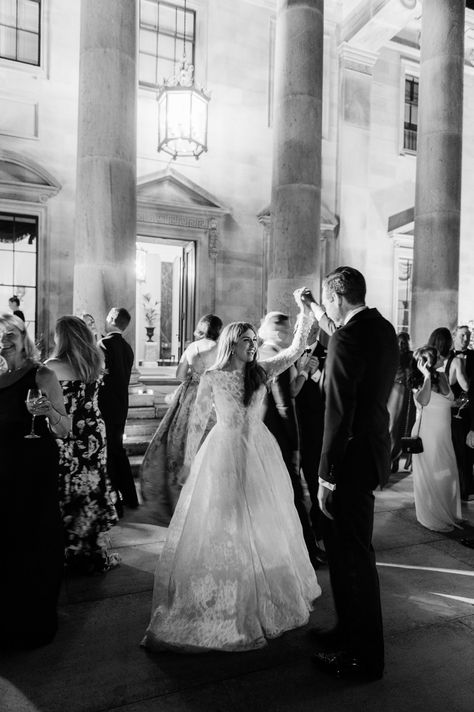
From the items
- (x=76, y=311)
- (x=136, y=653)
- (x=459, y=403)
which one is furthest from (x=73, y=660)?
(x=76, y=311)

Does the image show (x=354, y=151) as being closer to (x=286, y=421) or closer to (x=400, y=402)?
(x=400, y=402)

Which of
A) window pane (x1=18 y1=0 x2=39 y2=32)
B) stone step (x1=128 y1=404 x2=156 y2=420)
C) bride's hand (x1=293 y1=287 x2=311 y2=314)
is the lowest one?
stone step (x1=128 y1=404 x2=156 y2=420)

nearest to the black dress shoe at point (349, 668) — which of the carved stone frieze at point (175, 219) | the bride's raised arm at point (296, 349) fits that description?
the bride's raised arm at point (296, 349)

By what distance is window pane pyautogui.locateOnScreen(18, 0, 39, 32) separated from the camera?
1093cm

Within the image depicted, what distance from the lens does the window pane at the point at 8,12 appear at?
1084cm

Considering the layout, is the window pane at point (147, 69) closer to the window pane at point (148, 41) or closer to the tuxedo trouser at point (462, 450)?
the window pane at point (148, 41)

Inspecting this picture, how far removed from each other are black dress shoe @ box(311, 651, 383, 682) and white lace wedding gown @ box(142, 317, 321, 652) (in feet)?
1.25

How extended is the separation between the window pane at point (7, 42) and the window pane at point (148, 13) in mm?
→ 2957

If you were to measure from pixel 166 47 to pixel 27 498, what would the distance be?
1216cm

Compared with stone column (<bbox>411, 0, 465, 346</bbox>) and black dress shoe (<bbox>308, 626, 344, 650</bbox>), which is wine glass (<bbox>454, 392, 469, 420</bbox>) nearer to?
black dress shoe (<bbox>308, 626, 344, 650</bbox>)

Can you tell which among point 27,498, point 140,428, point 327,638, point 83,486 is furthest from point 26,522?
A: point 140,428

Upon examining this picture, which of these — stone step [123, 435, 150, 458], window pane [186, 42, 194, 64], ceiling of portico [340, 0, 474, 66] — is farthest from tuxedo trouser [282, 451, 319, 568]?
ceiling of portico [340, 0, 474, 66]

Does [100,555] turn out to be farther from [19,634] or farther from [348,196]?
[348,196]

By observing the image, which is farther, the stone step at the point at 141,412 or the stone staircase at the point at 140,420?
the stone step at the point at 141,412
